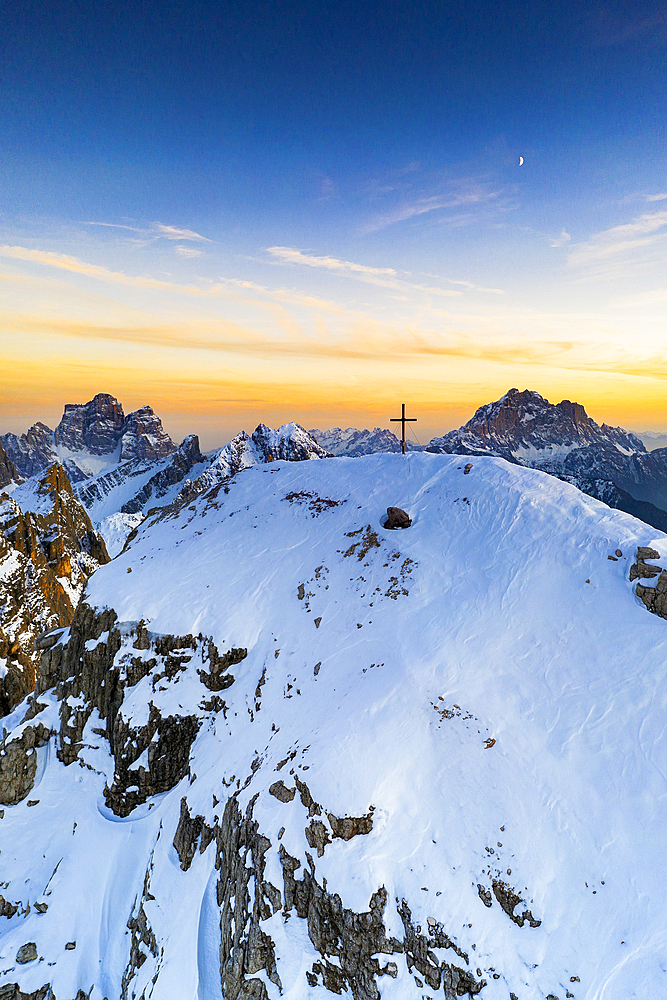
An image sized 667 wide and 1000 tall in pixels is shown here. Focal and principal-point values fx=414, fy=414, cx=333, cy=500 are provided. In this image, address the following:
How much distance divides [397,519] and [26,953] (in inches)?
980

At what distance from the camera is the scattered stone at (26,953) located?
658 inches

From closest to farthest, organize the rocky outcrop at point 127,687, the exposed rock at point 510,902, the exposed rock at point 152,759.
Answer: the exposed rock at point 510,902 < the exposed rock at point 152,759 < the rocky outcrop at point 127,687

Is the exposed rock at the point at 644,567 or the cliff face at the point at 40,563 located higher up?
the exposed rock at the point at 644,567

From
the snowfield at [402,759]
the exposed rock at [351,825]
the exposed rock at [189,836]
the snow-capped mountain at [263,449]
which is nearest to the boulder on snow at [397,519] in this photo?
the snowfield at [402,759]

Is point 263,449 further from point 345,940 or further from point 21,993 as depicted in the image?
point 345,940

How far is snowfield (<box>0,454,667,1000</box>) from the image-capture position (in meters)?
10.4

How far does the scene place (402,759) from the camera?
1316cm

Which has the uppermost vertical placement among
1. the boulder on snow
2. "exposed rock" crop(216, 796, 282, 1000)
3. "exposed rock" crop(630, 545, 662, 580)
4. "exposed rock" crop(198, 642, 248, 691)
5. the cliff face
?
"exposed rock" crop(630, 545, 662, 580)

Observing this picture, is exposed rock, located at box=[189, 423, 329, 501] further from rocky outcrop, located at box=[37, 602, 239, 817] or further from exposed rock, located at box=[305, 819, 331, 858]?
exposed rock, located at box=[305, 819, 331, 858]

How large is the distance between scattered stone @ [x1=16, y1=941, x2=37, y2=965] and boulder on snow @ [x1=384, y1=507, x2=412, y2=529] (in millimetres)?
24110

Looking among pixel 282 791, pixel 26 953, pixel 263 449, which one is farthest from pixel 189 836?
pixel 263 449

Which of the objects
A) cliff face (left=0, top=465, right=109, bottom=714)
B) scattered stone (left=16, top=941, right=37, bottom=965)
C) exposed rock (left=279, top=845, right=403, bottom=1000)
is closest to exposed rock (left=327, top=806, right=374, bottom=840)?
exposed rock (left=279, top=845, right=403, bottom=1000)

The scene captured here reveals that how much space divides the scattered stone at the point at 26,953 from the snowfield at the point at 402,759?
0.17m

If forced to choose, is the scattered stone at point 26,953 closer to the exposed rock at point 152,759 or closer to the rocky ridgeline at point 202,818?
the rocky ridgeline at point 202,818
